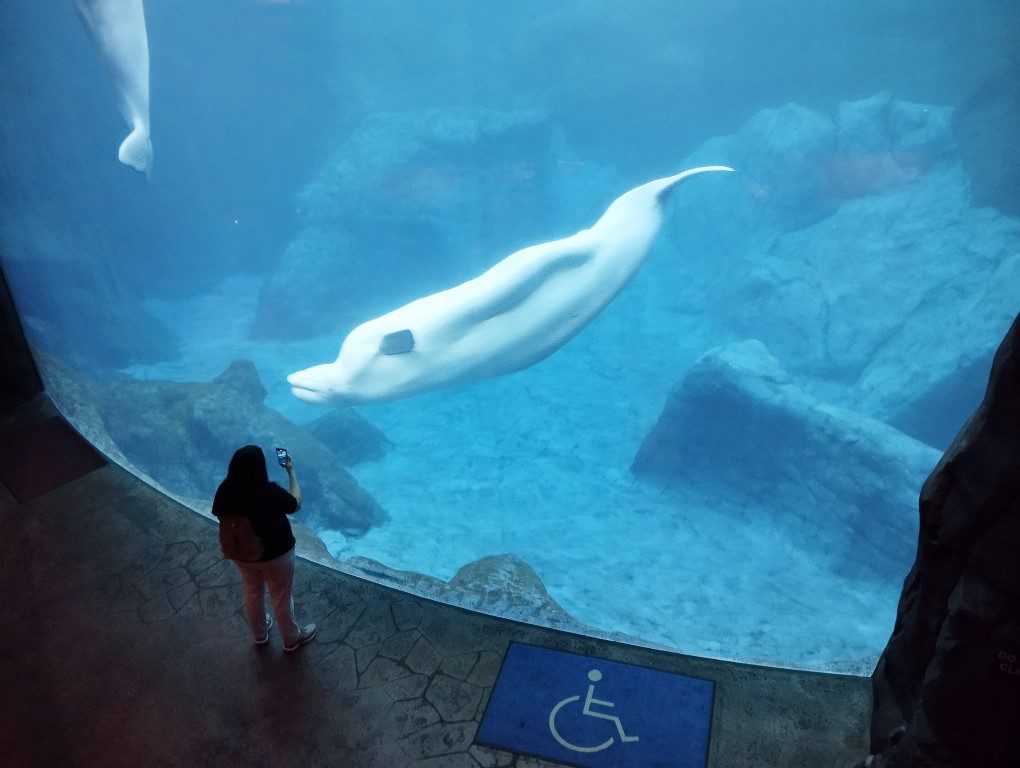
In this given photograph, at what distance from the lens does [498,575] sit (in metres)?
4.28

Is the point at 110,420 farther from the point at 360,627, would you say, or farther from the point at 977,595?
the point at 977,595

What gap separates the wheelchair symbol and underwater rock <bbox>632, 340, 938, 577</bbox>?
7735mm

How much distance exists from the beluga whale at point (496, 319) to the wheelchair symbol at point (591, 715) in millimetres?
4072

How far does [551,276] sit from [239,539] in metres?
4.94

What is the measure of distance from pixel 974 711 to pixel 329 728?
239 centimetres

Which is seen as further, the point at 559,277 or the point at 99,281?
the point at 99,281

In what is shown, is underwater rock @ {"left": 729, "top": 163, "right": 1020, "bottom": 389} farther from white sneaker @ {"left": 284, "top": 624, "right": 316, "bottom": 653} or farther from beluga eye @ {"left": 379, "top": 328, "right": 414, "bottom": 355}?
white sneaker @ {"left": 284, "top": 624, "right": 316, "bottom": 653}

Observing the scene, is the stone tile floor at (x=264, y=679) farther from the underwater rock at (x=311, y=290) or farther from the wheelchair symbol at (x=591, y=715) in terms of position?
the underwater rock at (x=311, y=290)

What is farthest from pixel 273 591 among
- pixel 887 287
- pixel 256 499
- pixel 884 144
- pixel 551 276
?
pixel 884 144

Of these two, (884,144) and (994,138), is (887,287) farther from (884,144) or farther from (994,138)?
(884,144)

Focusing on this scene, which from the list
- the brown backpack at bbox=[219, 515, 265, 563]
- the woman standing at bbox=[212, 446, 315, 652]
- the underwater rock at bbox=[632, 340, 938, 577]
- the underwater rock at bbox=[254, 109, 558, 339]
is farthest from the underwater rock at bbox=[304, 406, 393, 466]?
the brown backpack at bbox=[219, 515, 265, 563]

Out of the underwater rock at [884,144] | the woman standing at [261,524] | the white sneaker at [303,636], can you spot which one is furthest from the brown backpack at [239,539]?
the underwater rock at [884,144]

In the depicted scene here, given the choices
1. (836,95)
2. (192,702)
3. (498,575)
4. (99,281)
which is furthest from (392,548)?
(836,95)

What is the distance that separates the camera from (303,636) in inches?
114
